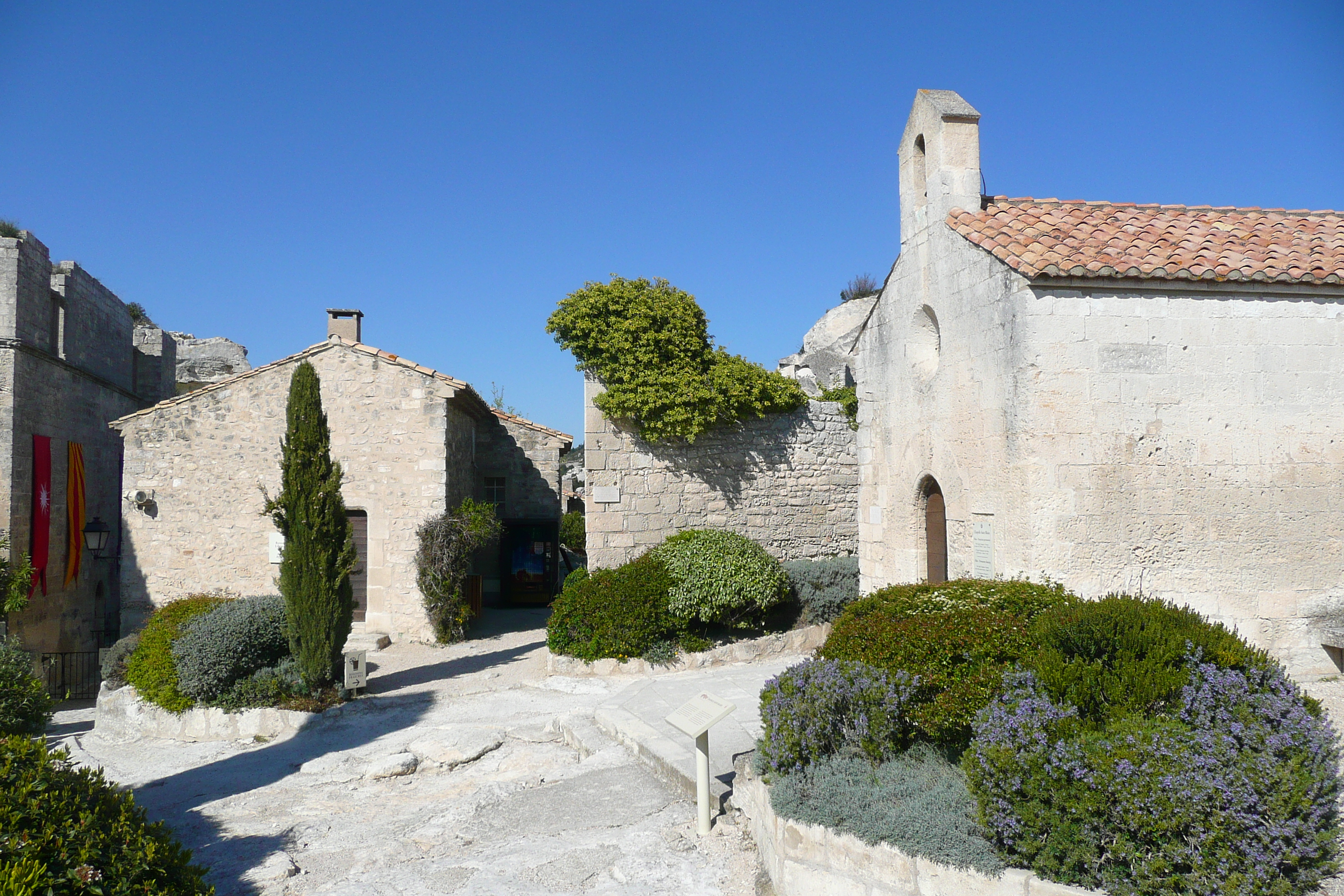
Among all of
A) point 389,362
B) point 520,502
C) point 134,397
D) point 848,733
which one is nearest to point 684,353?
point 389,362

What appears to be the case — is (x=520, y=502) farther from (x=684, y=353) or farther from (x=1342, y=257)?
(x=1342, y=257)

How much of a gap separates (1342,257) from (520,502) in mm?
14591

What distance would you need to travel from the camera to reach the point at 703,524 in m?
13.5

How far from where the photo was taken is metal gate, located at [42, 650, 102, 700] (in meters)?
13.7

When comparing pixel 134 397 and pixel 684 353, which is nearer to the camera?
pixel 684 353

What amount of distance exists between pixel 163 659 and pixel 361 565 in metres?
5.20

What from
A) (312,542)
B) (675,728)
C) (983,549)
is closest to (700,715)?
(675,728)

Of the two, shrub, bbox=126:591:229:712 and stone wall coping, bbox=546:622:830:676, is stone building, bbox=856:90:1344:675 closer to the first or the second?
stone wall coping, bbox=546:622:830:676

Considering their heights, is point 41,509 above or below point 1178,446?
below

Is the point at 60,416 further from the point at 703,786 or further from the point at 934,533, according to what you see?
the point at 934,533

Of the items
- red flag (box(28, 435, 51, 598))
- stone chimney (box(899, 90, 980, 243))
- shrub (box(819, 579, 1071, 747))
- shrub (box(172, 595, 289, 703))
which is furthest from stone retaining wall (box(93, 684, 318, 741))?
stone chimney (box(899, 90, 980, 243))

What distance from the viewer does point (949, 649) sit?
563 centimetres

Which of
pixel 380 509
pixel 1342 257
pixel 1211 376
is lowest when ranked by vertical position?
pixel 380 509

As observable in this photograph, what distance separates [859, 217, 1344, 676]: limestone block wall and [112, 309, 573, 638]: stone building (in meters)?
9.78
